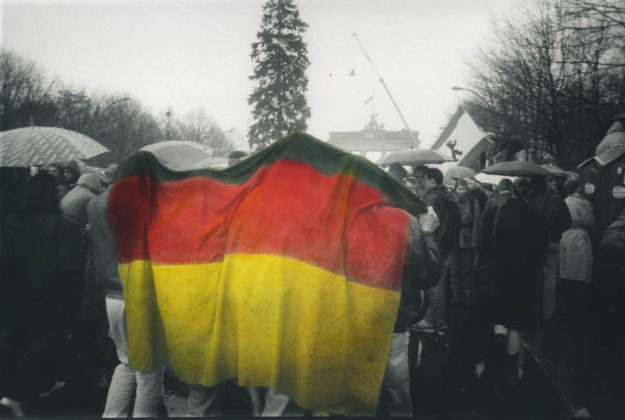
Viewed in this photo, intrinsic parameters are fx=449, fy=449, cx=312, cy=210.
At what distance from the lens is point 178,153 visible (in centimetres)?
447

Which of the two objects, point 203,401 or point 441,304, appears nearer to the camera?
point 203,401

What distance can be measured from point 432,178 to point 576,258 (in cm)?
228

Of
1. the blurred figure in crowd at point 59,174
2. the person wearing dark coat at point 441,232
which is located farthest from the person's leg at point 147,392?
the blurred figure in crowd at point 59,174

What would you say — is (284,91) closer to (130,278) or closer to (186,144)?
(186,144)

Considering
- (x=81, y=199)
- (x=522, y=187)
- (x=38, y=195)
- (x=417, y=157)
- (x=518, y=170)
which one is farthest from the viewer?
(x=417, y=157)

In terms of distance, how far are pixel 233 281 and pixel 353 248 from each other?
846mm

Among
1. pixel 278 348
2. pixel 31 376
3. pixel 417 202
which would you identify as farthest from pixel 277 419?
pixel 31 376

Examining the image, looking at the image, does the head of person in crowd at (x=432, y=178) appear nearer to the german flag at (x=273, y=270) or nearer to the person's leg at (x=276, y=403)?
the german flag at (x=273, y=270)

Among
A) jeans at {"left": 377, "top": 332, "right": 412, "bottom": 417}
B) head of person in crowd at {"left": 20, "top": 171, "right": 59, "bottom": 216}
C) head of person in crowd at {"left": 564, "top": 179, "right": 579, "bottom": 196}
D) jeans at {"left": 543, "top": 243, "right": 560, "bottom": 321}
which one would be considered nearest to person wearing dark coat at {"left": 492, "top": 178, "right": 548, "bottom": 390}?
jeans at {"left": 543, "top": 243, "right": 560, "bottom": 321}

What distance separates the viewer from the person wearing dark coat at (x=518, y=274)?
14.3ft

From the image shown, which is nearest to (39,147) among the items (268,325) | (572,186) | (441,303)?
(268,325)

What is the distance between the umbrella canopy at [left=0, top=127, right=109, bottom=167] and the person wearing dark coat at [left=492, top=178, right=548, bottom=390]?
421 cm

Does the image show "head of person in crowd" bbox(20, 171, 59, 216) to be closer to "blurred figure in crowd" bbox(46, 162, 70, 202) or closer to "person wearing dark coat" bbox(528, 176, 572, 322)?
"blurred figure in crowd" bbox(46, 162, 70, 202)

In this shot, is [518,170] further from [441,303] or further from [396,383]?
[396,383]
